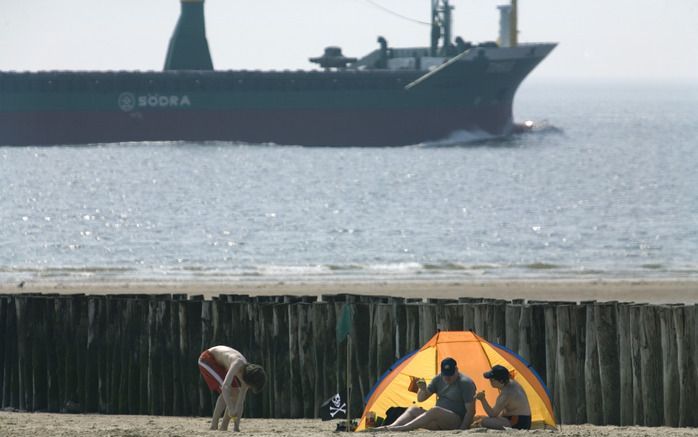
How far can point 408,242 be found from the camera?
40.6m

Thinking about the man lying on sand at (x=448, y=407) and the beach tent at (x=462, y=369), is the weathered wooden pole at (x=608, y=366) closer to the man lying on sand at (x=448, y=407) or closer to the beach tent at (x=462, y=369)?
the beach tent at (x=462, y=369)

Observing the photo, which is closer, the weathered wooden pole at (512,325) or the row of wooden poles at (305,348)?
the row of wooden poles at (305,348)

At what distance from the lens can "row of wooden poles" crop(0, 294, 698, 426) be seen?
13.2 m

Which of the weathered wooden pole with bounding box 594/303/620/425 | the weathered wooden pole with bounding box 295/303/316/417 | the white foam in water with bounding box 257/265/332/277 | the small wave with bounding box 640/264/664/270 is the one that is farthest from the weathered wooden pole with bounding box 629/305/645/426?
the small wave with bounding box 640/264/664/270

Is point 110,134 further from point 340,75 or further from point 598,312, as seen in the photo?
point 598,312

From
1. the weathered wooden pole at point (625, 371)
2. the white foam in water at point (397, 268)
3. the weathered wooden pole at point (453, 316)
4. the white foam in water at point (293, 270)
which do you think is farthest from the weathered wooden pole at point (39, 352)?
the white foam in water at point (397, 268)

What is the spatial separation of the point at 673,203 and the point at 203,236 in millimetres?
23491

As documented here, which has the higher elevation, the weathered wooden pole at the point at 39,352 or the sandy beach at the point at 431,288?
the weathered wooden pole at the point at 39,352

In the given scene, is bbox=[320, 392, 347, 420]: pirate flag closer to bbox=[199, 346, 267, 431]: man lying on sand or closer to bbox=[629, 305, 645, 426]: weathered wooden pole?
bbox=[199, 346, 267, 431]: man lying on sand

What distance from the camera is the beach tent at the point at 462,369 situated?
12.1 metres

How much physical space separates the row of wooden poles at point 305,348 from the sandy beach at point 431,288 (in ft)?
35.2

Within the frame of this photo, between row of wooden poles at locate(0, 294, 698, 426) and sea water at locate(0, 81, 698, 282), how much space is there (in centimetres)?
1601

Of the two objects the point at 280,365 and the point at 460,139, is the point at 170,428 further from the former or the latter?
the point at 460,139

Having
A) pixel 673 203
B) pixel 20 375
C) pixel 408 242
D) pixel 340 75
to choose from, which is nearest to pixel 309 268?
pixel 408 242
